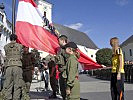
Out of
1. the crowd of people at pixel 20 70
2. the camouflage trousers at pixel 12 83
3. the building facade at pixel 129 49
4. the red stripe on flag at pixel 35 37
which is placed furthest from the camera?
the building facade at pixel 129 49

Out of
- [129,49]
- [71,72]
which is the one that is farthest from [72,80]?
[129,49]

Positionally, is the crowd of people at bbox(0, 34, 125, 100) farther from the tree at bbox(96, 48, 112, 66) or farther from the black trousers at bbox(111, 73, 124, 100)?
the tree at bbox(96, 48, 112, 66)

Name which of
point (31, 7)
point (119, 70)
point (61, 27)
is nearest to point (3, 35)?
point (31, 7)

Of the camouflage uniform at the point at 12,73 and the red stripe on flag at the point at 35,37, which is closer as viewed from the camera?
the camouflage uniform at the point at 12,73

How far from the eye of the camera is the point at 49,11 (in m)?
82.0

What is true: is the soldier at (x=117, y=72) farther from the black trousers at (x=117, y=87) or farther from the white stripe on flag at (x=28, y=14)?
the white stripe on flag at (x=28, y=14)

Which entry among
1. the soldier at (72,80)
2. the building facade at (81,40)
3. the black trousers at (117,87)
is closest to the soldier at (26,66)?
the soldier at (72,80)

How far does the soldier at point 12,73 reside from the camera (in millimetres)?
6832

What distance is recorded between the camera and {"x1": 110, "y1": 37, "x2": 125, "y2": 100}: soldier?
6188mm

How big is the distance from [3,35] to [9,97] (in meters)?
45.9

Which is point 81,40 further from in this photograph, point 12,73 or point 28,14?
point 12,73

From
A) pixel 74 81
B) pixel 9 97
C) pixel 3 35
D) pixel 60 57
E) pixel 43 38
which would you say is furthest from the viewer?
pixel 3 35

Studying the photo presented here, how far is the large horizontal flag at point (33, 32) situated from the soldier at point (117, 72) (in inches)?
99.6

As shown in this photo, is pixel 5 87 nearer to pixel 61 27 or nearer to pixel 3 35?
pixel 3 35
